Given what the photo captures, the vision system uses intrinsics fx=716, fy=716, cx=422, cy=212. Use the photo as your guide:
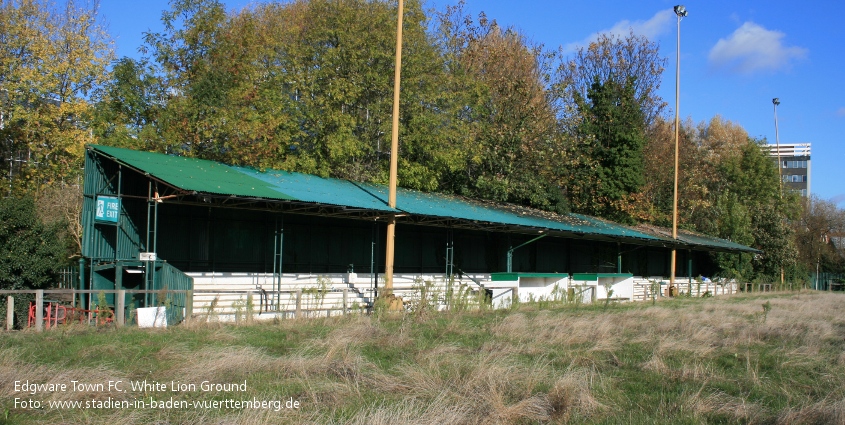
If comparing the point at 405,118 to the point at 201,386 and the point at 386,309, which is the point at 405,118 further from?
the point at 201,386

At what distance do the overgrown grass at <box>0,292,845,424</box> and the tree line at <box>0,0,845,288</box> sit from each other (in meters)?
17.9

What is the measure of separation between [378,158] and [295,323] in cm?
2162

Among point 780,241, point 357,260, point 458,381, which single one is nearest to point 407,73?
point 357,260

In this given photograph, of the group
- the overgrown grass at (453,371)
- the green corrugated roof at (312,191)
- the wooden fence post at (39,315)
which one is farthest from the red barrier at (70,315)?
the green corrugated roof at (312,191)

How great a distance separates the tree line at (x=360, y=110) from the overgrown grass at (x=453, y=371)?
17.9 m

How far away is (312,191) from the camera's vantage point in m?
23.7

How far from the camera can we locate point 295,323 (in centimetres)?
1644

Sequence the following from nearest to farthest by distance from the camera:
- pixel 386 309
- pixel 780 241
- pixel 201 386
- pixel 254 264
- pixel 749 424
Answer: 1. pixel 749 424
2. pixel 201 386
3. pixel 386 309
4. pixel 254 264
5. pixel 780 241

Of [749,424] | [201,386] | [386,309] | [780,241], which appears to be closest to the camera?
[749,424]

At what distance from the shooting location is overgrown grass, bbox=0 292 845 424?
7914 mm

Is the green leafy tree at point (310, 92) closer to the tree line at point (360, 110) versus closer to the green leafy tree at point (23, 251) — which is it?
the tree line at point (360, 110)

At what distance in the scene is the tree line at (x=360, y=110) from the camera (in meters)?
30.1

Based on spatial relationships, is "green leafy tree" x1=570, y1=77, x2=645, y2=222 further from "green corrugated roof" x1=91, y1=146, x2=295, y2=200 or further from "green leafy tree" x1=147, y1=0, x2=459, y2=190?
"green corrugated roof" x1=91, y1=146, x2=295, y2=200

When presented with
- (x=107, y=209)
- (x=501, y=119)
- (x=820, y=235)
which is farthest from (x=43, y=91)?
(x=820, y=235)
